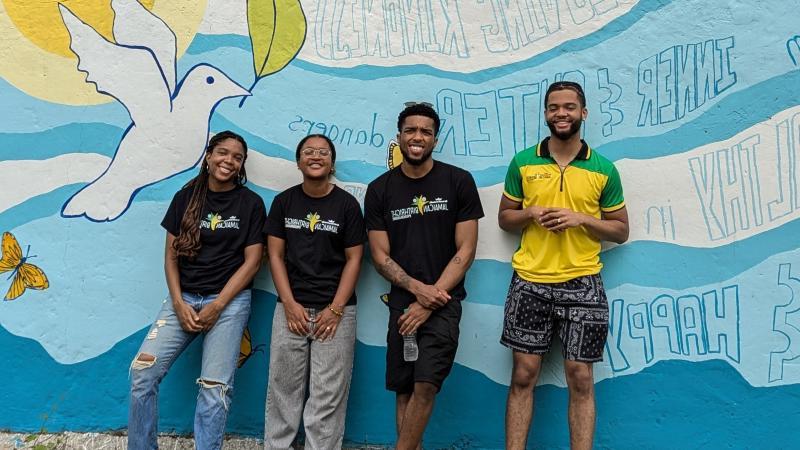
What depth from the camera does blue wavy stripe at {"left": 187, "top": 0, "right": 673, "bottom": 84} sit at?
163 inches

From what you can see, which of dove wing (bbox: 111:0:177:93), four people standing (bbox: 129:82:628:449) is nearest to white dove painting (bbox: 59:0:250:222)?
dove wing (bbox: 111:0:177:93)

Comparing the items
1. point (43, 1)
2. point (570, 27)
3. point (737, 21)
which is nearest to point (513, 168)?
point (570, 27)

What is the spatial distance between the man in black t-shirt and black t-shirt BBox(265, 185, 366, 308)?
5.7 inches

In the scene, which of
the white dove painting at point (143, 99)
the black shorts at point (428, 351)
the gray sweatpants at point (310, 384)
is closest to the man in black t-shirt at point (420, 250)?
the black shorts at point (428, 351)

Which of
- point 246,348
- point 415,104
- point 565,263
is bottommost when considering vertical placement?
point 246,348

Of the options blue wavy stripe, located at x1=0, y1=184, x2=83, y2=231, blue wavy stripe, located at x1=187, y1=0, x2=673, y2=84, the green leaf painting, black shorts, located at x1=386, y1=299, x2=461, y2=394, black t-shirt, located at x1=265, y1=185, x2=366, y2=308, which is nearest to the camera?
black shorts, located at x1=386, y1=299, x2=461, y2=394

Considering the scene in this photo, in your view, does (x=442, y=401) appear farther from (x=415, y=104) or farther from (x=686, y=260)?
(x=415, y=104)

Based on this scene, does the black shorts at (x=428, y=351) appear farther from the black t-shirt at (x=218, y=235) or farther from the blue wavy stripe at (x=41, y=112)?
the blue wavy stripe at (x=41, y=112)

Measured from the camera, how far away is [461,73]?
14.0ft

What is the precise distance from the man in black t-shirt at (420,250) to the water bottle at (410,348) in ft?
0.09

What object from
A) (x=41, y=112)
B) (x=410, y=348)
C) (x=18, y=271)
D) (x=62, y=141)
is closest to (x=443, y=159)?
(x=410, y=348)

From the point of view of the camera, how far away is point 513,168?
3996mm

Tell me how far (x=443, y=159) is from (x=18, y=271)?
3057 millimetres

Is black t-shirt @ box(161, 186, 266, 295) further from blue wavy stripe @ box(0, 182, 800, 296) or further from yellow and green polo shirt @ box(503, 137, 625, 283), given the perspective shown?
yellow and green polo shirt @ box(503, 137, 625, 283)
